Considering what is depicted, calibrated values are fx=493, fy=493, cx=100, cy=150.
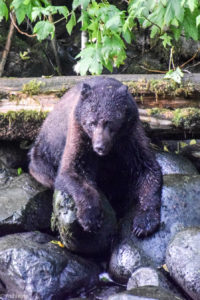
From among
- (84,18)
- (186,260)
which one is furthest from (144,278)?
(84,18)

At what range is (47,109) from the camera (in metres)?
6.17

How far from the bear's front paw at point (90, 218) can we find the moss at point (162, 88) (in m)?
1.84

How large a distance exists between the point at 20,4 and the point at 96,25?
3.11ft

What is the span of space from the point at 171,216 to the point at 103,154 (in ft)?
3.13

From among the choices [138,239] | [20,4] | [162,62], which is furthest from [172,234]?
[162,62]

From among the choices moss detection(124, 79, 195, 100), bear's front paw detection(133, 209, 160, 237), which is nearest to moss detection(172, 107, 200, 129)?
moss detection(124, 79, 195, 100)

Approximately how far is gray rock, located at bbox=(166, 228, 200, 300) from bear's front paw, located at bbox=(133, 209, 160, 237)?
20.1 inches

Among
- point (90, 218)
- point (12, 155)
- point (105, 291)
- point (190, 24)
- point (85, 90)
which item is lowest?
point (105, 291)

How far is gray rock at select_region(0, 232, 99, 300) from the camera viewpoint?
4341mm

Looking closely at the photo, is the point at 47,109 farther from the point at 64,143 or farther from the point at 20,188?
the point at 20,188

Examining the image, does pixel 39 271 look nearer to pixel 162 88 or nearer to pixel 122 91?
pixel 122 91

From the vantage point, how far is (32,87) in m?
6.13

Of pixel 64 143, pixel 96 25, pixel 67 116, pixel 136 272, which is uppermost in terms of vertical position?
pixel 96 25

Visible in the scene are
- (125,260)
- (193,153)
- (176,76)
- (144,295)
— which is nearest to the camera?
(144,295)
